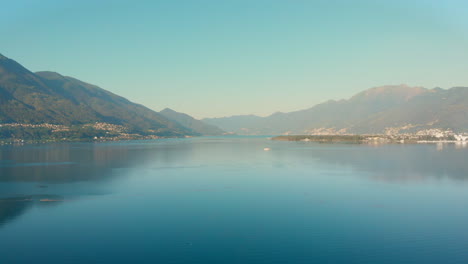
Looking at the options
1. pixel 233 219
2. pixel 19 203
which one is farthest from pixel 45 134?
pixel 233 219

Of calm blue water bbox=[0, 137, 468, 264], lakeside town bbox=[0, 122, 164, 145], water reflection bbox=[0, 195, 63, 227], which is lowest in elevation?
calm blue water bbox=[0, 137, 468, 264]

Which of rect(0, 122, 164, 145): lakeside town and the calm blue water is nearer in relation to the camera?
the calm blue water

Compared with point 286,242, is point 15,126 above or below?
above

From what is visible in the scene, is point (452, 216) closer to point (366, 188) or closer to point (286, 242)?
point (366, 188)

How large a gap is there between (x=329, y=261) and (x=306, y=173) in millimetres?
30592

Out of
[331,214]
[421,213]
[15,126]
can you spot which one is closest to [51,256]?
[331,214]

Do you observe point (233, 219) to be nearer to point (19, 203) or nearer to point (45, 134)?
point (19, 203)

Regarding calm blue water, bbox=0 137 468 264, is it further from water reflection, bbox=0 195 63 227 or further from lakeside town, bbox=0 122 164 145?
lakeside town, bbox=0 122 164 145

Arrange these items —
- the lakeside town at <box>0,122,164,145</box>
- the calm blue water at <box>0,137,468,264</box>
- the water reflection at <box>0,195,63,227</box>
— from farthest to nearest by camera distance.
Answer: the lakeside town at <box>0,122,164,145</box>
the water reflection at <box>0,195,63,227</box>
the calm blue water at <box>0,137,468,264</box>

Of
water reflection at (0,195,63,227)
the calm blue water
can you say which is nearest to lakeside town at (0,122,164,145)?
the calm blue water

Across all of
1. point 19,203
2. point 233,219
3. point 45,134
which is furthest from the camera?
point 45,134

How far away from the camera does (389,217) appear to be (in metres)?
23.0

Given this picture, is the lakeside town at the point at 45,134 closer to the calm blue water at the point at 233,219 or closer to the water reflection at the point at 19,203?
the calm blue water at the point at 233,219

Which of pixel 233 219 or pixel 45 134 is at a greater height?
pixel 45 134
